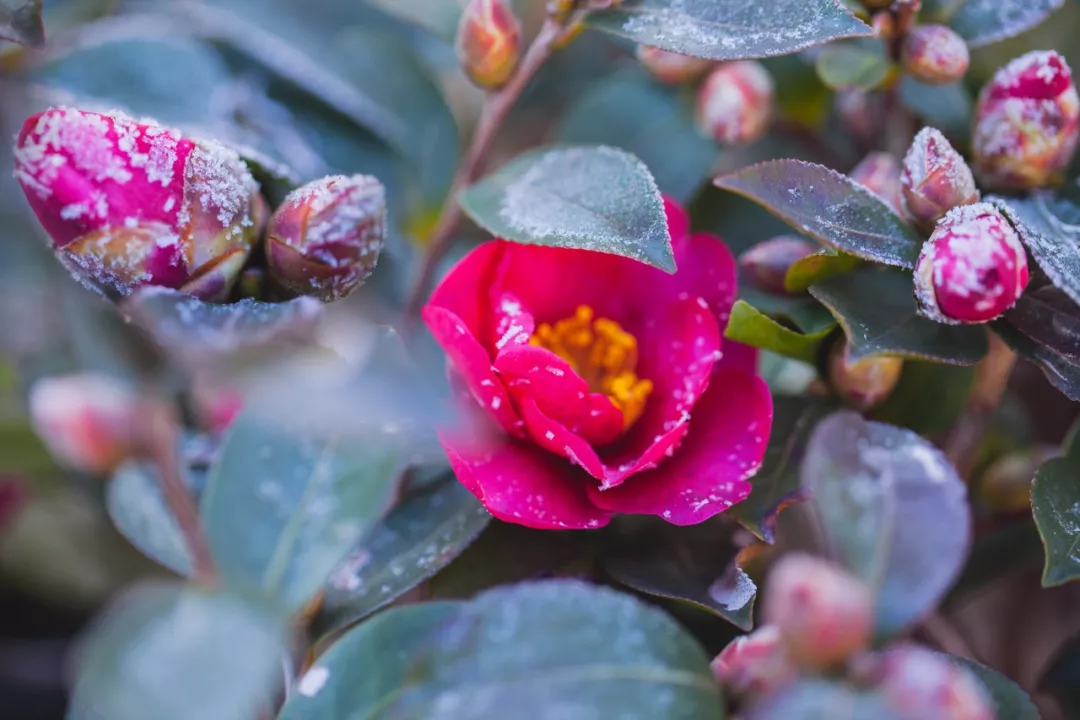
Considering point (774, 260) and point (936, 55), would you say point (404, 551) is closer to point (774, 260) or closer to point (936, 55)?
point (774, 260)

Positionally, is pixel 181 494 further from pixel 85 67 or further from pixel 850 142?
pixel 850 142

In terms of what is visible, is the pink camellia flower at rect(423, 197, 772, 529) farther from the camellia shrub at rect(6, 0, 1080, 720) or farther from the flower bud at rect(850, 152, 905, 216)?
the flower bud at rect(850, 152, 905, 216)

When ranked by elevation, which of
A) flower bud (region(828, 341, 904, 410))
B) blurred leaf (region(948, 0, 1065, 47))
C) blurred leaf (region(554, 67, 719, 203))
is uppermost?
blurred leaf (region(948, 0, 1065, 47))

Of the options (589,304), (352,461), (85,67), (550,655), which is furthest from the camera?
(85,67)

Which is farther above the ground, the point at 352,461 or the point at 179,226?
the point at 179,226

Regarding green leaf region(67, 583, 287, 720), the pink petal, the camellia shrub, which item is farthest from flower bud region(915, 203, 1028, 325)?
green leaf region(67, 583, 287, 720)

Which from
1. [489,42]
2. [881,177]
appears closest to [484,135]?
[489,42]

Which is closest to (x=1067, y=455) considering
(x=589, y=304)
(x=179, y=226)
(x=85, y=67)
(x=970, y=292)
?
(x=970, y=292)
